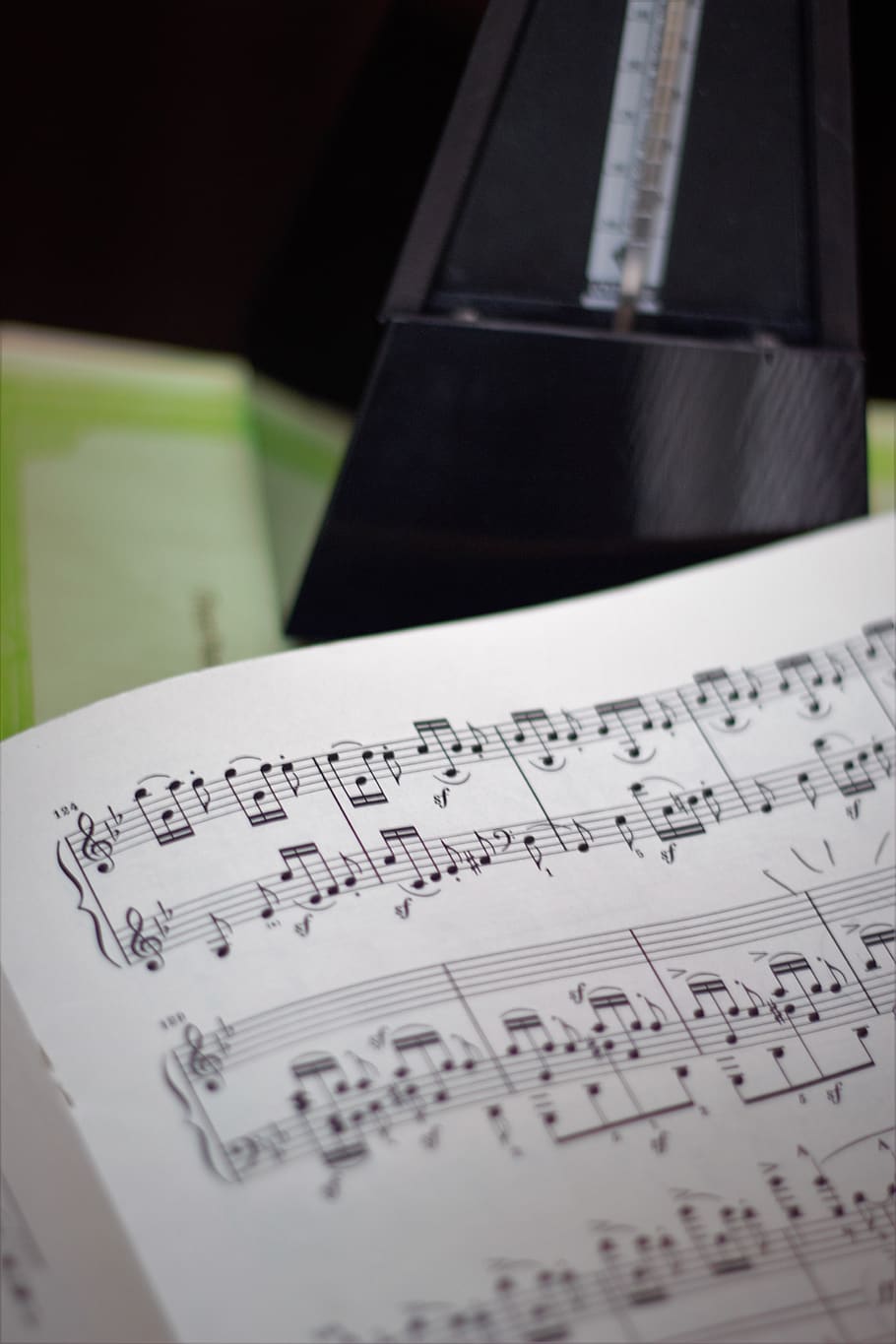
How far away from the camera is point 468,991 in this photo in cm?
47

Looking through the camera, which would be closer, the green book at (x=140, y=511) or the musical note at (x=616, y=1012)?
the musical note at (x=616, y=1012)

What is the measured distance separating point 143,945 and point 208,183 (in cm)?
62

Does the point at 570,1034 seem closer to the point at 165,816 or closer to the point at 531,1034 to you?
the point at 531,1034

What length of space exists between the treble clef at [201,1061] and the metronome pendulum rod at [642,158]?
38cm

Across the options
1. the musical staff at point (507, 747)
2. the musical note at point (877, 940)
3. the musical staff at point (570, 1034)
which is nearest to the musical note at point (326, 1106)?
the musical staff at point (570, 1034)

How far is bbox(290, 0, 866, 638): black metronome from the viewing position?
1.84ft

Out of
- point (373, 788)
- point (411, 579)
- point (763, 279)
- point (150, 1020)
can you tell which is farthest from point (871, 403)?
point (150, 1020)

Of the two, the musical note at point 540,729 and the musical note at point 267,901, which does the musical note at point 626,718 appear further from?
the musical note at point 267,901

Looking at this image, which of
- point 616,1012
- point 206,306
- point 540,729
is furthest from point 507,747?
point 206,306

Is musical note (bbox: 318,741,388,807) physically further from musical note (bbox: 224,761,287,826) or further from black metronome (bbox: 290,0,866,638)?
black metronome (bbox: 290,0,866,638)

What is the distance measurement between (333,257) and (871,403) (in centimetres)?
38

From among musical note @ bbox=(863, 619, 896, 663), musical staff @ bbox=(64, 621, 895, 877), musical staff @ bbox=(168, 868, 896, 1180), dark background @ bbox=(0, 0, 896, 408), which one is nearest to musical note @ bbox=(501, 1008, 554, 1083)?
musical staff @ bbox=(168, 868, 896, 1180)

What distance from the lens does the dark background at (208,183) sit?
749mm

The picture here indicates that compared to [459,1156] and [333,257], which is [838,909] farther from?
[333,257]
